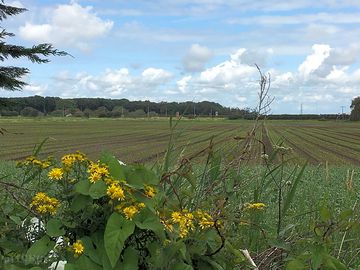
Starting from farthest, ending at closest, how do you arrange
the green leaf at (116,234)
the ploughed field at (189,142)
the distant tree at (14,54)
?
the distant tree at (14,54) → the ploughed field at (189,142) → the green leaf at (116,234)

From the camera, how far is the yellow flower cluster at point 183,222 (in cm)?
205

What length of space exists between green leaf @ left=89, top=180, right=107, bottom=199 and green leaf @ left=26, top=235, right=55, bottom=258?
272 millimetres

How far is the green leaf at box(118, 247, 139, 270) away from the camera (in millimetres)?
1940

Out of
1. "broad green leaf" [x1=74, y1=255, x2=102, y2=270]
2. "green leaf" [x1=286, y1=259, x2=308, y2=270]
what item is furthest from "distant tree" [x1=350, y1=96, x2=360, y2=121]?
"broad green leaf" [x1=74, y1=255, x2=102, y2=270]

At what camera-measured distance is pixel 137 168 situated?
2.16 m

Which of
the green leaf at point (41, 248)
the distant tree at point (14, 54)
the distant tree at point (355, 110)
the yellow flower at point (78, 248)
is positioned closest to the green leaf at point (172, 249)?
the yellow flower at point (78, 248)

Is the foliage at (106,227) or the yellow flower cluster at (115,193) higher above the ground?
the yellow flower cluster at (115,193)

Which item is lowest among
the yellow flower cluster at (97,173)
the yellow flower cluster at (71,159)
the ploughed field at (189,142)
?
the ploughed field at (189,142)

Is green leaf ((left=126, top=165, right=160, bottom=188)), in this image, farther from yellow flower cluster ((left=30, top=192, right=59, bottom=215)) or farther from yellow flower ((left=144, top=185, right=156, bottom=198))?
yellow flower cluster ((left=30, top=192, right=59, bottom=215))

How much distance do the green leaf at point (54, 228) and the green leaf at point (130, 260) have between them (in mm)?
262

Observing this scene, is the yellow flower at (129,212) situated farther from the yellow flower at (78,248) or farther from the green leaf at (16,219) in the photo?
the green leaf at (16,219)

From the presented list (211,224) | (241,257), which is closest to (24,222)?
(211,224)

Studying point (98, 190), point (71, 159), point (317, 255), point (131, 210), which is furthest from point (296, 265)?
point (71, 159)

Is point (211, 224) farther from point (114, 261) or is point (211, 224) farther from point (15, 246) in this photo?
point (15, 246)
